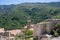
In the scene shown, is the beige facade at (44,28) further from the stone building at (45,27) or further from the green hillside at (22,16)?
the green hillside at (22,16)

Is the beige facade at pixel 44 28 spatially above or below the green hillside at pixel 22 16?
above

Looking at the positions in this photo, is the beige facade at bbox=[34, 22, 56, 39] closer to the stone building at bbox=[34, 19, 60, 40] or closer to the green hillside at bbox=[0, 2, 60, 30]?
the stone building at bbox=[34, 19, 60, 40]

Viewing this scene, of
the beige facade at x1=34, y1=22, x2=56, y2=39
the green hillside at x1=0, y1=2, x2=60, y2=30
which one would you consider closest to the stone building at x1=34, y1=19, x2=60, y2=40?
the beige facade at x1=34, y1=22, x2=56, y2=39

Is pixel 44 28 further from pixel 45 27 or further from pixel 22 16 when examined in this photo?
pixel 22 16

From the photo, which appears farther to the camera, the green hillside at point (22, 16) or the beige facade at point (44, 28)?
the green hillside at point (22, 16)

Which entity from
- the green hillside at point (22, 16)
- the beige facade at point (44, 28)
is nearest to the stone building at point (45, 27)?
the beige facade at point (44, 28)

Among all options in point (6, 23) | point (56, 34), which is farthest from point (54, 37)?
point (6, 23)

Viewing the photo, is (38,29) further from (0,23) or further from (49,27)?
(0,23)

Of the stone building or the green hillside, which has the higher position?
the stone building

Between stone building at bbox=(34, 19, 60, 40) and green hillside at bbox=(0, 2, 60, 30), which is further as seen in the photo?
green hillside at bbox=(0, 2, 60, 30)

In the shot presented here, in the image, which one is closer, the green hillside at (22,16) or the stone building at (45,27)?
the stone building at (45,27)

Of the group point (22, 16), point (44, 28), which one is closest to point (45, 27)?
point (44, 28)

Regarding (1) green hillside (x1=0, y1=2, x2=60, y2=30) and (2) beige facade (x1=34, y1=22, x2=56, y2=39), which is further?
(1) green hillside (x1=0, y1=2, x2=60, y2=30)
